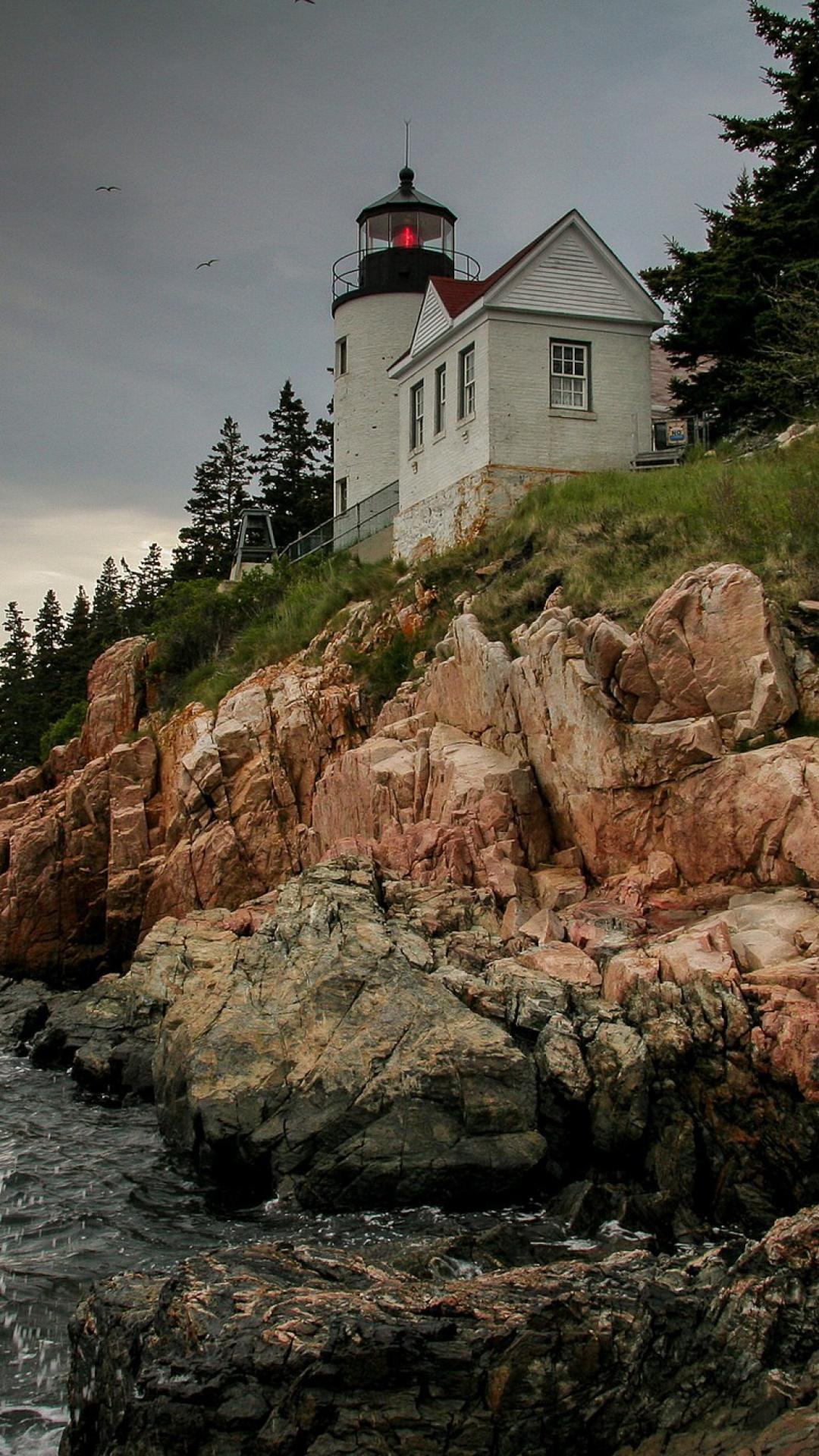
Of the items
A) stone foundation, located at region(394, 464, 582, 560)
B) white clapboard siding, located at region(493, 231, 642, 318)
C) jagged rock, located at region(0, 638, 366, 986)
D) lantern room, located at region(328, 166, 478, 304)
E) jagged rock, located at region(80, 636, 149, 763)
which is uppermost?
lantern room, located at region(328, 166, 478, 304)

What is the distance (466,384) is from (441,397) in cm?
142

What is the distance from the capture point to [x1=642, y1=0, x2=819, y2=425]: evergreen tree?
995 inches

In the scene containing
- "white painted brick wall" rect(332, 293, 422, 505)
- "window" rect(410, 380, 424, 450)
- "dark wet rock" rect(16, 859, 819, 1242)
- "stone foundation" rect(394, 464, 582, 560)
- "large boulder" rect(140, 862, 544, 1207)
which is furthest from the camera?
"white painted brick wall" rect(332, 293, 422, 505)

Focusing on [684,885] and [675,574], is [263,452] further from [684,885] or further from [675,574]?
[684,885]

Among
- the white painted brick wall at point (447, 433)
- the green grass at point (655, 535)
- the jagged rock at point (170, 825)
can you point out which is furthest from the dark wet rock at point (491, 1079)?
the white painted brick wall at point (447, 433)

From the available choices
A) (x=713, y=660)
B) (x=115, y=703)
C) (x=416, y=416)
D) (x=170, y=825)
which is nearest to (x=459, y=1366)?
(x=713, y=660)

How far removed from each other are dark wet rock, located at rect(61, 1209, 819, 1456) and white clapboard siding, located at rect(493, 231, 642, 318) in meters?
22.8

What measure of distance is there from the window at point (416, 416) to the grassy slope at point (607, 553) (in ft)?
10.8

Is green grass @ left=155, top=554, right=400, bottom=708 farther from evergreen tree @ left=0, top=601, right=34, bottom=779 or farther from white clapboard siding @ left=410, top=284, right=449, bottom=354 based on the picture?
evergreen tree @ left=0, top=601, right=34, bottom=779

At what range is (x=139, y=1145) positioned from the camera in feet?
45.9

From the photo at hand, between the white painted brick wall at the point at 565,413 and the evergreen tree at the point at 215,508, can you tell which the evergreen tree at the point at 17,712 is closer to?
the evergreen tree at the point at 215,508

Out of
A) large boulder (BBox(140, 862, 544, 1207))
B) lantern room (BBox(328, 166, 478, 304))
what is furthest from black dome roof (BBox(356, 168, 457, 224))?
large boulder (BBox(140, 862, 544, 1207))

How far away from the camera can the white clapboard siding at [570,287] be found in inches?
1048

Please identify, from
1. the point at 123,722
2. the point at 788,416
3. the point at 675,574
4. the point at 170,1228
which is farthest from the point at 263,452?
the point at 170,1228
